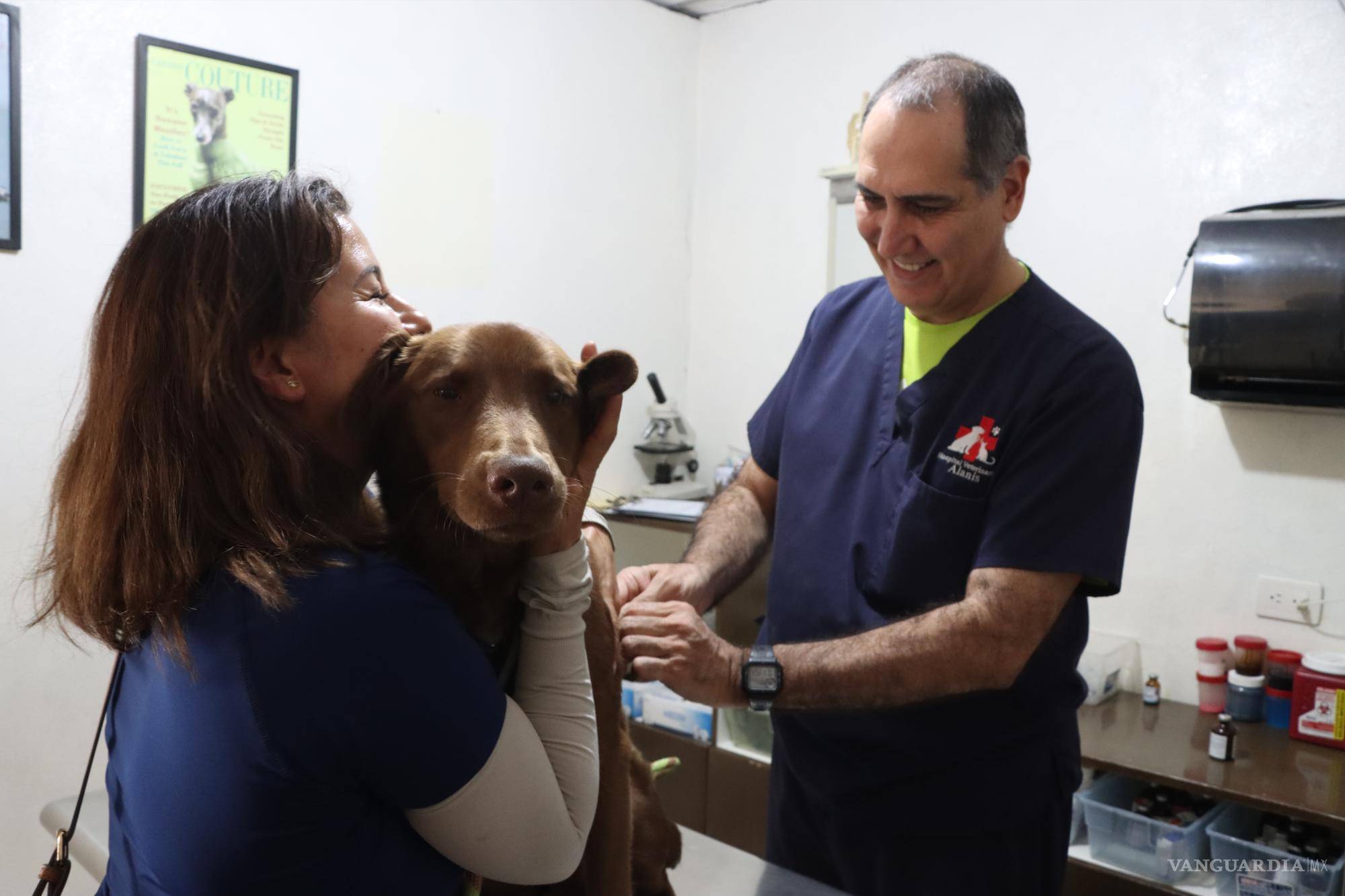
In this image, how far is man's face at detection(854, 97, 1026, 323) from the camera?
1.45 metres

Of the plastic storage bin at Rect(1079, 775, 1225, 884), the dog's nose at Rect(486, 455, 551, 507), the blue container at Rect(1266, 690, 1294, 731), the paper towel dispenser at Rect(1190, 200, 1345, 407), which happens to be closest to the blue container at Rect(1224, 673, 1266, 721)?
the blue container at Rect(1266, 690, 1294, 731)

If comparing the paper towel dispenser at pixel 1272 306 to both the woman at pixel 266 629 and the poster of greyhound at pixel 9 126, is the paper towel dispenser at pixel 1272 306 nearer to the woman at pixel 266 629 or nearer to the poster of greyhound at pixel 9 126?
the woman at pixel 266 629

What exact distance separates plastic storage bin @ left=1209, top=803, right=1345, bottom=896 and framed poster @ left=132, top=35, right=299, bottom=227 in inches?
100

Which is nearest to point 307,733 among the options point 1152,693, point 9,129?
point 9,129

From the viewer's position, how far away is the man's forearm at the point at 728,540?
1689mm

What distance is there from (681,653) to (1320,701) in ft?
5.87

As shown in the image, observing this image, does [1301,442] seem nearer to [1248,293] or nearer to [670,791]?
[1248,293]

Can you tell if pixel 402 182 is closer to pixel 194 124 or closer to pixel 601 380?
pixel 194 124

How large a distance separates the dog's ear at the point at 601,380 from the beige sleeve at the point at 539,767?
20 cm

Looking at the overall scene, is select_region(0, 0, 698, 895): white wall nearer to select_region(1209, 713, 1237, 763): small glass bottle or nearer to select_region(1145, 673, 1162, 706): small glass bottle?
select_region(1145, 673, 1162, 706): small glass bottle

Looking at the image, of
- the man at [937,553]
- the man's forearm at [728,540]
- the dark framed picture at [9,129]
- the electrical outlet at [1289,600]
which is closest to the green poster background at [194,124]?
the dark framed picture at [9,129]

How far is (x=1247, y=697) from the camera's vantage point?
8.41 ft

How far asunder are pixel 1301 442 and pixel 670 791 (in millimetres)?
1982

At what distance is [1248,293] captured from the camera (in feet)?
7.67
